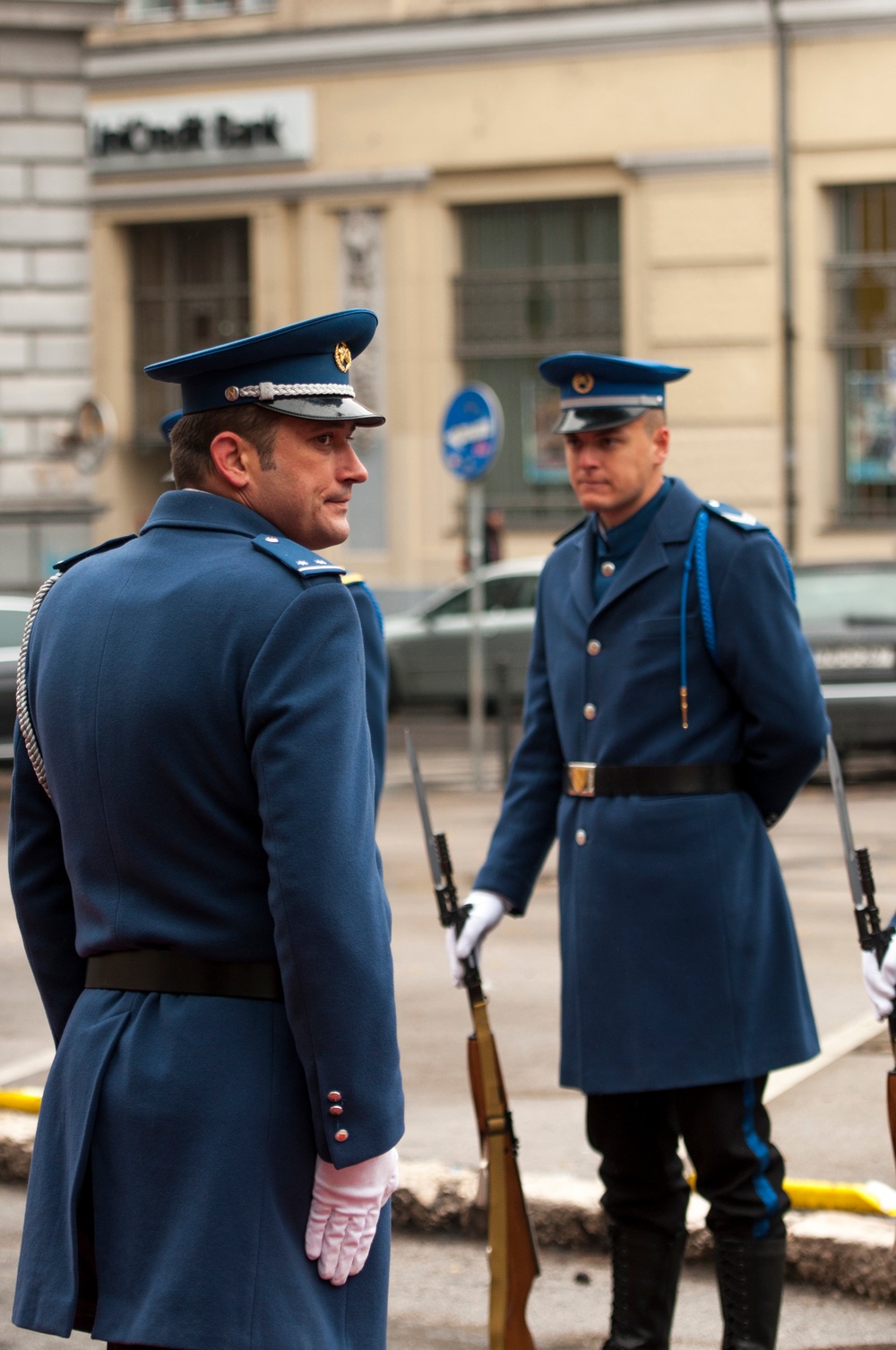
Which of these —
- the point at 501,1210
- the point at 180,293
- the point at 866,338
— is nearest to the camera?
the point at 501,1210

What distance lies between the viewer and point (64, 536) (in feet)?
61.8

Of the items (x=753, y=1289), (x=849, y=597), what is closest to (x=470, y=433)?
(x=849, y=597)

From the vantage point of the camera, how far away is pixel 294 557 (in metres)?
2.65

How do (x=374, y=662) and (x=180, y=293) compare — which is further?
(x=180, y=293)

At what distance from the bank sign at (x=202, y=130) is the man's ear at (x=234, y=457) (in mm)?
22100

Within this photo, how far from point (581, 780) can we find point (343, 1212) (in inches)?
61.6

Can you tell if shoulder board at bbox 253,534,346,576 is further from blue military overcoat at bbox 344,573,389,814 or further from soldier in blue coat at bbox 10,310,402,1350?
blue military overcoat at bbox 344,573,389,814

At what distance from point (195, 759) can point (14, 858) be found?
0.50 m

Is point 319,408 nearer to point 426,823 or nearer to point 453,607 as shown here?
point 426,823

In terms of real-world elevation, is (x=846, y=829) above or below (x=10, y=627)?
above

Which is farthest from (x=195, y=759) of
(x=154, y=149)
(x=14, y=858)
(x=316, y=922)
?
(x=154, y=149)

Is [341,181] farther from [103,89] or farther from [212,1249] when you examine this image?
[212,1249]

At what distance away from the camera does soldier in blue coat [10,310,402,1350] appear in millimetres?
2559

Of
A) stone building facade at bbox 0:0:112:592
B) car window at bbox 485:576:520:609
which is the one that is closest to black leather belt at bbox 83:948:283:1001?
stone building facade at bbox 0:0:112:592
